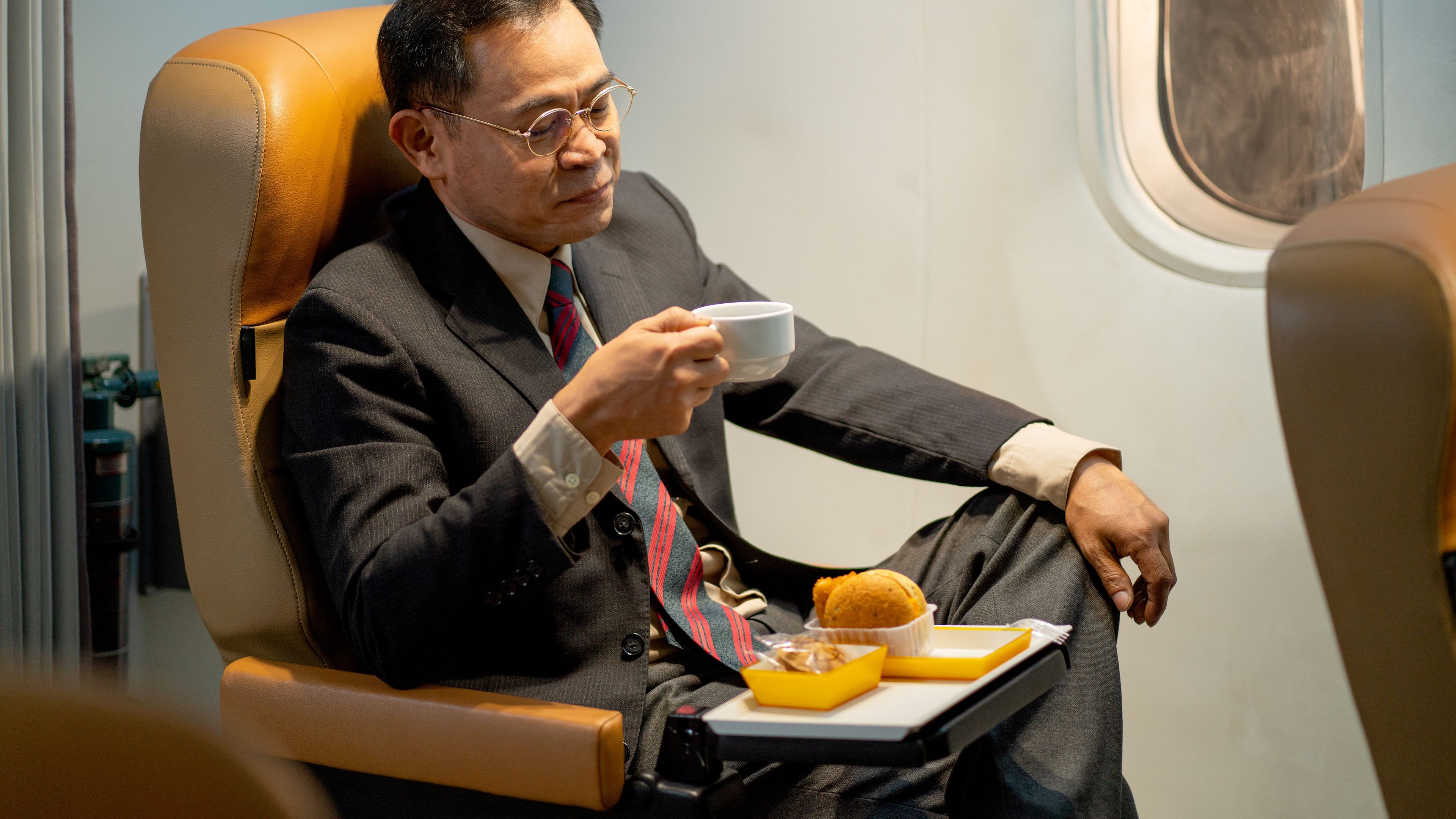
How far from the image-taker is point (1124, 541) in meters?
1.24

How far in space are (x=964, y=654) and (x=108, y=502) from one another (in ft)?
5.37

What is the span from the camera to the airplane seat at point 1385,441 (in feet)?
2.91

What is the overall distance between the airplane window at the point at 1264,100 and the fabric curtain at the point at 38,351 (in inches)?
76.5

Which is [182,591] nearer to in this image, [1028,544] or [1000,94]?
[1028,544]

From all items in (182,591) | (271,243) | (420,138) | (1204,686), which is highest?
(420,138)

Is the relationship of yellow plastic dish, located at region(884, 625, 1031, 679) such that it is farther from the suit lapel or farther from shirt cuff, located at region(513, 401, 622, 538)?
the suit lapel

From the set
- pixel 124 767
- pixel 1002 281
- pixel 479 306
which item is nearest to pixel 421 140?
pixel 479 306

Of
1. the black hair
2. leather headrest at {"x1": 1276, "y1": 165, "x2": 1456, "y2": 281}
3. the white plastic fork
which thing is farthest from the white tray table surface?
the black hair

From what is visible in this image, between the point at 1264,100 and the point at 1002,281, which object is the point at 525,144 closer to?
the point at 1002,281

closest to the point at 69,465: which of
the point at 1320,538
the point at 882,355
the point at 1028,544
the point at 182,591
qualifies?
the point at 182,591

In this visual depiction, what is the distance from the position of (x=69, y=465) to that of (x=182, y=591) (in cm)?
76

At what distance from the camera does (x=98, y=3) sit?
2.04 meters

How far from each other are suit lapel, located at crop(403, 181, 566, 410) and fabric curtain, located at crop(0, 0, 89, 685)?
24.7 inches

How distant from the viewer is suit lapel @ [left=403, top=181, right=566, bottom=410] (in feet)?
4.27
